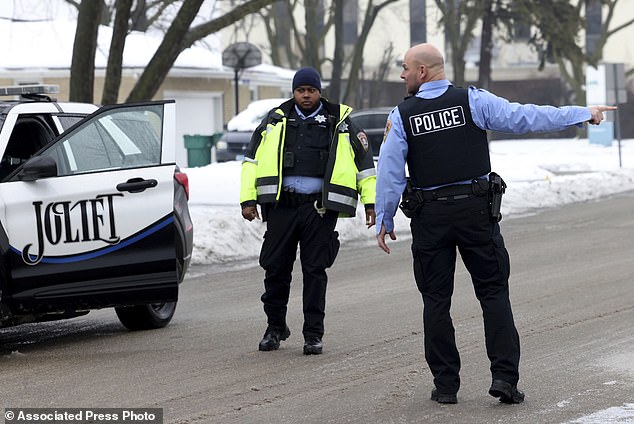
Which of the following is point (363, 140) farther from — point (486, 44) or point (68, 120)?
point (486, 44)

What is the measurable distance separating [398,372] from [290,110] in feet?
6.05

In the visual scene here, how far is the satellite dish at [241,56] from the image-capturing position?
1353 inches

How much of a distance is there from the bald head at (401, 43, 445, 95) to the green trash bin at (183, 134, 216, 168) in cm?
2724

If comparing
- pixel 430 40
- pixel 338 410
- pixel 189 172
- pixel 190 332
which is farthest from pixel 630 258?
pixel 430 40

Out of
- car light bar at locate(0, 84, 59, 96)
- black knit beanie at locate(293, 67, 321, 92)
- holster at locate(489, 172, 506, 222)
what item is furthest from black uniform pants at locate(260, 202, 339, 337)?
car light bar at locate(0, 84, 59, 96)

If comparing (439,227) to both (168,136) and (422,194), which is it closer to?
(422,194)

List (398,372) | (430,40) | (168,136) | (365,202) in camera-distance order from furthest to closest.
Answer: (430,40), (168,136), (365,202), (398,372)

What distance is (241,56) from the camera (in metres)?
34.5

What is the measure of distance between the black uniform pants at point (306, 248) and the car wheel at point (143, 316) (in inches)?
58.3

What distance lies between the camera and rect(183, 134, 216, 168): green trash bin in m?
34.0

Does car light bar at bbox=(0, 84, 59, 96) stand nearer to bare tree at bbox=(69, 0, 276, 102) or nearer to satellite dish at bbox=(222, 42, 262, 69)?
bare tree at bbox=(69, 0, 276, 102)

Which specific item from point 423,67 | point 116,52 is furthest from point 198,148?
point 423,67

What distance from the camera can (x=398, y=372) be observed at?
7.66m

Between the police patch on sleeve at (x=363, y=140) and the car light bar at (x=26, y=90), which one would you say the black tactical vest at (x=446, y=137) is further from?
the car light bar at (x=26, y=90)
